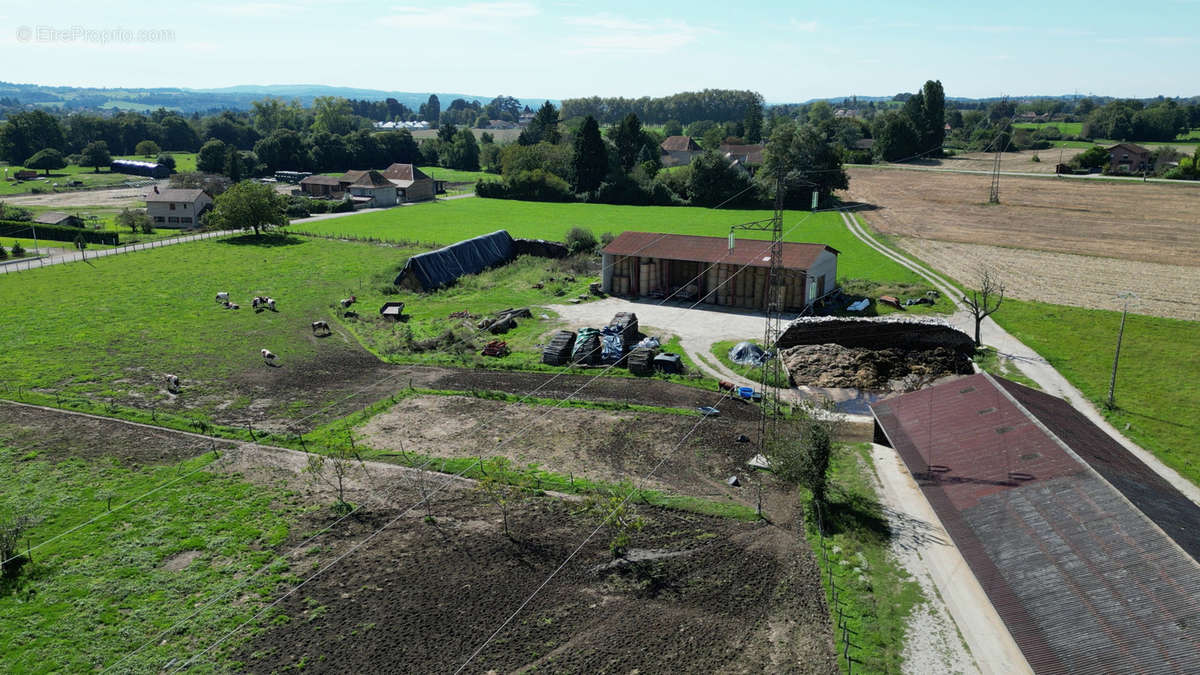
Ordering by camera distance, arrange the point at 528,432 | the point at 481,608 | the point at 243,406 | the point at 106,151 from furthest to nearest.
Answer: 1. the point at 106,151
2. the point at 243,406
3. the point at 528,432
4. the point at 481,608

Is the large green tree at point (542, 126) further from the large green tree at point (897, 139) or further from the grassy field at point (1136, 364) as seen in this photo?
the grassy field at point (1136, 364)

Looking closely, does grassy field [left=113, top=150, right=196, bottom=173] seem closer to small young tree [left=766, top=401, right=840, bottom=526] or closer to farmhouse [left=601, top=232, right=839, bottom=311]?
farmhouse [left=601, top=232, right=839, bottom=311]

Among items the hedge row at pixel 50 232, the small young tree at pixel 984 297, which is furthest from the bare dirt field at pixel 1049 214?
the hedge row at pixel 50 232

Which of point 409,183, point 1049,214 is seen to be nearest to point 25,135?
point 409,183

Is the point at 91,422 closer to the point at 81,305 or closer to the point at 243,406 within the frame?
the point at 243,406

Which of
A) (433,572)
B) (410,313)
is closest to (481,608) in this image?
(433,572)

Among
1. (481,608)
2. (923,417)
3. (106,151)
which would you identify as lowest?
(481,608)

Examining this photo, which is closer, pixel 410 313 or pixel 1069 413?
pixel 1069 413
